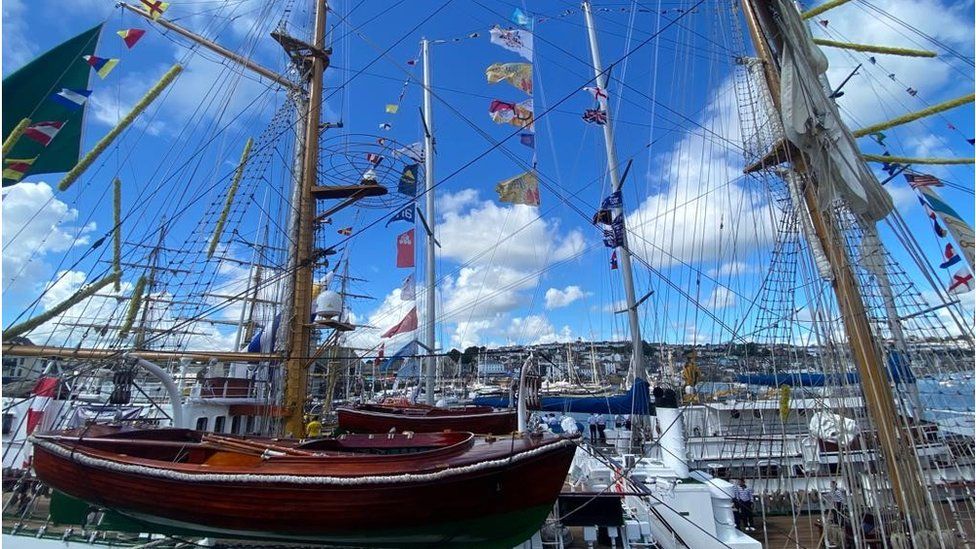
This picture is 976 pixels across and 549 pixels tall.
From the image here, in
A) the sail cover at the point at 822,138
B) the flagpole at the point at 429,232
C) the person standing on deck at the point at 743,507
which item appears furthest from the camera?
the flagpole at the point at 429,232

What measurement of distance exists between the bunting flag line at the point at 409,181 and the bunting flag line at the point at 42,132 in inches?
349

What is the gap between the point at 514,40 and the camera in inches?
675

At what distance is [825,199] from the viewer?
705 cm

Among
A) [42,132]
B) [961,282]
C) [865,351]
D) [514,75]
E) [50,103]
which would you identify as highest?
[514,75]

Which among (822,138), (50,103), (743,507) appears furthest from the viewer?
(743,507)

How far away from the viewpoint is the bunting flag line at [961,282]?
776 centimetres

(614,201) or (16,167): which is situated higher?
(614,201)

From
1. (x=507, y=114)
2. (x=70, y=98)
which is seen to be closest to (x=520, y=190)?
(x=507, y=114)

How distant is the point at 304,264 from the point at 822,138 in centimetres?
1033

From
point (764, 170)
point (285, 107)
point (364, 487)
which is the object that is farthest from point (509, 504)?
point (285, 107)

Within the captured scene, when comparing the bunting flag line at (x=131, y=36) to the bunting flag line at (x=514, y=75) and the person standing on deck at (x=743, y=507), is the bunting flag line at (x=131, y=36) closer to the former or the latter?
the bunting flag line at (x=514, y=75)

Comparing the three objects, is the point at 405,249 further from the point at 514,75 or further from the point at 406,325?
the point at 514,75

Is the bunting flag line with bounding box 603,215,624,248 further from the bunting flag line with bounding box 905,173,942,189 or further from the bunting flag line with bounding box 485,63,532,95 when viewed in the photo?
the bunting flag line with bounding box 905,173,942,189

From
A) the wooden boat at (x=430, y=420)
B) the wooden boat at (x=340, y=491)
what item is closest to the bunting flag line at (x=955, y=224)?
the wooden boat at (x=340, y=491)
